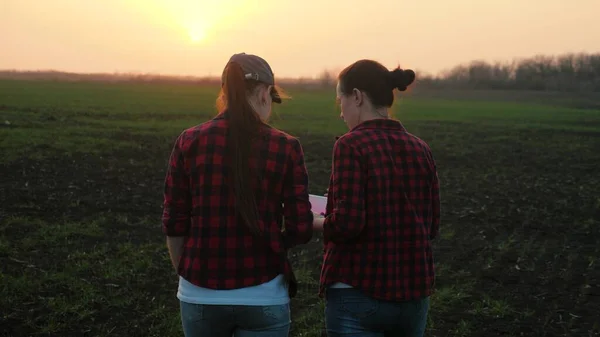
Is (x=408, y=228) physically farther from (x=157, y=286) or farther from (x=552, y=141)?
(x=552, y=141)

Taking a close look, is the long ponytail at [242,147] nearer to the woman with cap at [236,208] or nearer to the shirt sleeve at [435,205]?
the woman with cap at [236,208]

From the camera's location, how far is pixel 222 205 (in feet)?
6.79

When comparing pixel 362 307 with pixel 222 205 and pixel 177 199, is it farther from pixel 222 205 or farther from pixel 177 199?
pixel 177 199

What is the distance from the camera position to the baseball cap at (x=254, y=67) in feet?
7.00

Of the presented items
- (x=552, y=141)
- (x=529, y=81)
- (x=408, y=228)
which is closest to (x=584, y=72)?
(x=529, y=81)

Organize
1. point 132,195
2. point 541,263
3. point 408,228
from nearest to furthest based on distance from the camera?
point 408,228 → point 541,263 → point 132,195

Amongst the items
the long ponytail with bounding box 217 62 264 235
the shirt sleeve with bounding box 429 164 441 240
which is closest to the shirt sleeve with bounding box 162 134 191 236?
the long ponytail with bounding box 217 62 264 235

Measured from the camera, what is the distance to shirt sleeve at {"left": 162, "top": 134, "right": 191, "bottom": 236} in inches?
84.2

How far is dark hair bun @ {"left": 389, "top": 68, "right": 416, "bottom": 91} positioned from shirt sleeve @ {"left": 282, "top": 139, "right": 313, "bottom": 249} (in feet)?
1.40

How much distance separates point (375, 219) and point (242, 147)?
55cm

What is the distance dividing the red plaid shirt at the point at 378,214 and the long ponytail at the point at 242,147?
322 mm

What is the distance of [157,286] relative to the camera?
225 inches

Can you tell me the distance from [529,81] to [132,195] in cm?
7705

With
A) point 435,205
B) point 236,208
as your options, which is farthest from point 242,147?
point 435,205
